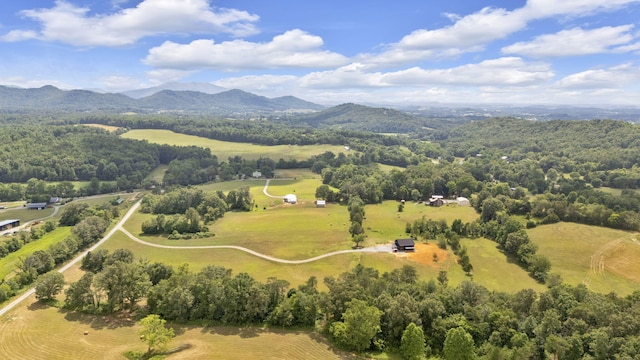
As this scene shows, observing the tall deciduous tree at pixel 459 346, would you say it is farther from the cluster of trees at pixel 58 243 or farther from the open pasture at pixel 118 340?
the cluster of trees at pixel 58 243

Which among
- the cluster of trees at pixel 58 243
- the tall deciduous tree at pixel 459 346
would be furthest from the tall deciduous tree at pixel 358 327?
the cluster of trees at pixel 58 243

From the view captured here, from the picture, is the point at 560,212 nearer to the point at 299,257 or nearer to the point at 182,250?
the point at 299,257

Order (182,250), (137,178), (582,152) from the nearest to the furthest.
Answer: (182,250) < (137,178) < (582,152)

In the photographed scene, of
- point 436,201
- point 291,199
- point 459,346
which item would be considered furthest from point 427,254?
point 291,199

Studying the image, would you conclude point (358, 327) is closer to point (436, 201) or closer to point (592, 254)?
point (592, 254)

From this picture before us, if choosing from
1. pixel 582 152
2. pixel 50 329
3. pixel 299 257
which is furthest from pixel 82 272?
pixel 582 152

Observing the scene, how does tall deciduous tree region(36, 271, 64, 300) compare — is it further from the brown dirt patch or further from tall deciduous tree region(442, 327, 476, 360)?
the brown dirt patch
